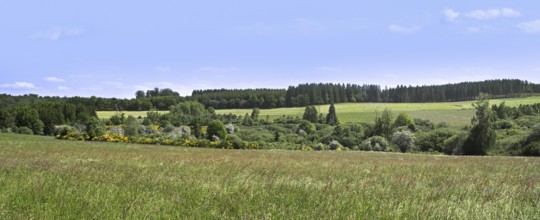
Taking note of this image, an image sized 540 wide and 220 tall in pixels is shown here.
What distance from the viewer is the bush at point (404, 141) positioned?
5997cm

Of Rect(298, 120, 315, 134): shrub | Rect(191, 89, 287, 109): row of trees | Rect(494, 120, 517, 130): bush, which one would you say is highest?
Rect(191, 89, 287, 109): row of trees

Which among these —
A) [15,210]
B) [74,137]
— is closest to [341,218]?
[15,210]

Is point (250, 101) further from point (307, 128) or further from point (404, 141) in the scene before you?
point (404, 141)

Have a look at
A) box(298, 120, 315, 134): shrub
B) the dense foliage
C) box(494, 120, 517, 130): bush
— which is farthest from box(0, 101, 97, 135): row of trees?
box(494, 120, 517, 130): bush

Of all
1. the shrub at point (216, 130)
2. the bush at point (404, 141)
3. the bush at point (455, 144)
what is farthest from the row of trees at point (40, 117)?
the bush at point (455, 144)

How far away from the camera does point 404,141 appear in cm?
6088

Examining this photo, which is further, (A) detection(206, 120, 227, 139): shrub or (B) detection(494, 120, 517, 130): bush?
(B) detection(494, 120, 517, 130): bush

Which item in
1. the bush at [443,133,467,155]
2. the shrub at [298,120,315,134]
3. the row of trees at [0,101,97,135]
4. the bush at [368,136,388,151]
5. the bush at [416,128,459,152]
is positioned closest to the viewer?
the bush at [443,133,467,155]

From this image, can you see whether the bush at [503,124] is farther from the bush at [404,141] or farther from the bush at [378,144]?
the bush at [378,144]

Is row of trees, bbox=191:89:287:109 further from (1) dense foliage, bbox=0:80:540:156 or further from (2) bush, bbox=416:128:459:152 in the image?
(2) bush, bbox=416:128:459:152

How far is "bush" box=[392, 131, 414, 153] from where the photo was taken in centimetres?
5997

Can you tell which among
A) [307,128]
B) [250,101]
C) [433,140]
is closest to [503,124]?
[433,140]

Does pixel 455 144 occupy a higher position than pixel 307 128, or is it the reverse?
pixel 455 144

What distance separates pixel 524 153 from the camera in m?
43.6
